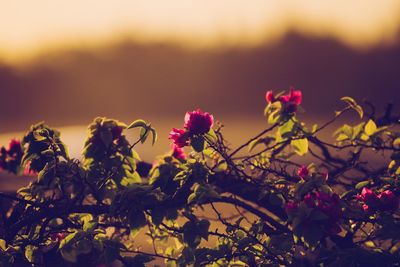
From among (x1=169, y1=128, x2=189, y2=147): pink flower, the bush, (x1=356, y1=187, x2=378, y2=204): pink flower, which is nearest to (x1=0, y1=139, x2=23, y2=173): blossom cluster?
the bush

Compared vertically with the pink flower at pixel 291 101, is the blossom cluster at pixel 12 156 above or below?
below

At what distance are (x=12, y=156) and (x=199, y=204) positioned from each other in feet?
5.04

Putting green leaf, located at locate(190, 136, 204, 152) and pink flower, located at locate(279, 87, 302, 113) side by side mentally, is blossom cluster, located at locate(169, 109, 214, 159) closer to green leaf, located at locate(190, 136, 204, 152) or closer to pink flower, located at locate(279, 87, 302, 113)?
green leaf, located at locate(190, 136, 204, 152)

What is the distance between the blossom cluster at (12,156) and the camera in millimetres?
3371

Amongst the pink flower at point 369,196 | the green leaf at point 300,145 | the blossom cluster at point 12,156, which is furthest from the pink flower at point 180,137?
the blossom cluster at point 12,156

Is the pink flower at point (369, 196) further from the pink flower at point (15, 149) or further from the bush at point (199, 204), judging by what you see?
the pink flower at point (15, 149)

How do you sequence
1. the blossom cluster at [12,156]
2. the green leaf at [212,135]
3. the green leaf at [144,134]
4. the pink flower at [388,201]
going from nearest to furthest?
the pink flower at [388,201] < the green leaf at [144,134] < the green leaf at [212,135] < the blossom cluster at [12,156]

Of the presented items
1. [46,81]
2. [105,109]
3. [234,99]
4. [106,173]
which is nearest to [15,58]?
[46,81]

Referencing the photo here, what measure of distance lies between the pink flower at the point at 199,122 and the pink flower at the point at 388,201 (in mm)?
713

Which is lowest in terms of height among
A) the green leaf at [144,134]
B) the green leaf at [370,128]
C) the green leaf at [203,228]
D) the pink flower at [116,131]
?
the green leaf at [203,228]

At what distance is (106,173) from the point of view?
269 centimetres

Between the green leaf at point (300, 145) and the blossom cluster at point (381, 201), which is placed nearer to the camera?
the blossom cluster at point (381, 201)

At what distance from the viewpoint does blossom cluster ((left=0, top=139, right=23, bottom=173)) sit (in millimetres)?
3371

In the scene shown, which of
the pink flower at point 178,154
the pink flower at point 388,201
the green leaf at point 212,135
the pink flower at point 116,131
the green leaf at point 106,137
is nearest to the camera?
the pink flower at point 388,201
